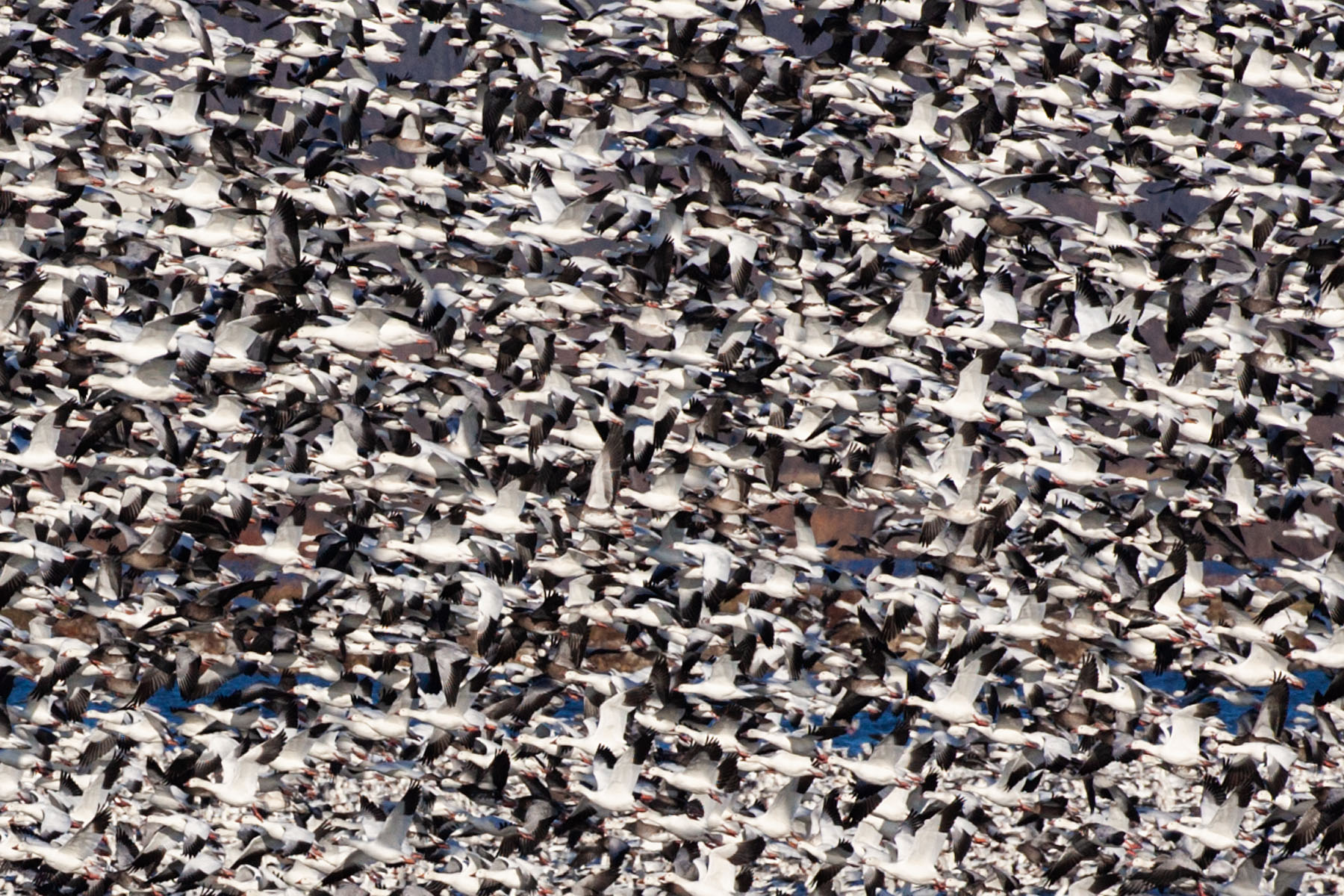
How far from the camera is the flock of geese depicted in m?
24.4

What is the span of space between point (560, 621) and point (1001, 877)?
7.59 m

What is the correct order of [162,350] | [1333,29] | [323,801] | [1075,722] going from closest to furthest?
[162,350] < [1075,722] < [1333,29] < [323,801]

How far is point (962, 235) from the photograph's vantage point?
25719 mm

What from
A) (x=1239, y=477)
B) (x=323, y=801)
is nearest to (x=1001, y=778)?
(x=1239, y=477)

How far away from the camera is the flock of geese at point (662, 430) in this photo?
961 inches

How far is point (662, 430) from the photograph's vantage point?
83.5 ft

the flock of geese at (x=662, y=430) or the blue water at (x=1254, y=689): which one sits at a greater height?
the flock of geese at (x=662, y=430)

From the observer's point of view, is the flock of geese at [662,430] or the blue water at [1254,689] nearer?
the flock of geese at [662,430]

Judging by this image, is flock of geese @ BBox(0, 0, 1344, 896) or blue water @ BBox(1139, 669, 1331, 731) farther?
blue water @ BBox(1139, 669, 1331, 731)

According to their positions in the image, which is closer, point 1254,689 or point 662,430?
point 662,430

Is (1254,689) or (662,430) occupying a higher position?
(662,430)

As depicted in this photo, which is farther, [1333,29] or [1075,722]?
[1333,29]

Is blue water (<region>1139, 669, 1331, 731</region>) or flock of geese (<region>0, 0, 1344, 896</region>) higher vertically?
flock of geese (<region>0, 0, 1344, 896</region>)

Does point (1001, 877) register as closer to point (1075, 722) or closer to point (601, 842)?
point (1075, 722)
